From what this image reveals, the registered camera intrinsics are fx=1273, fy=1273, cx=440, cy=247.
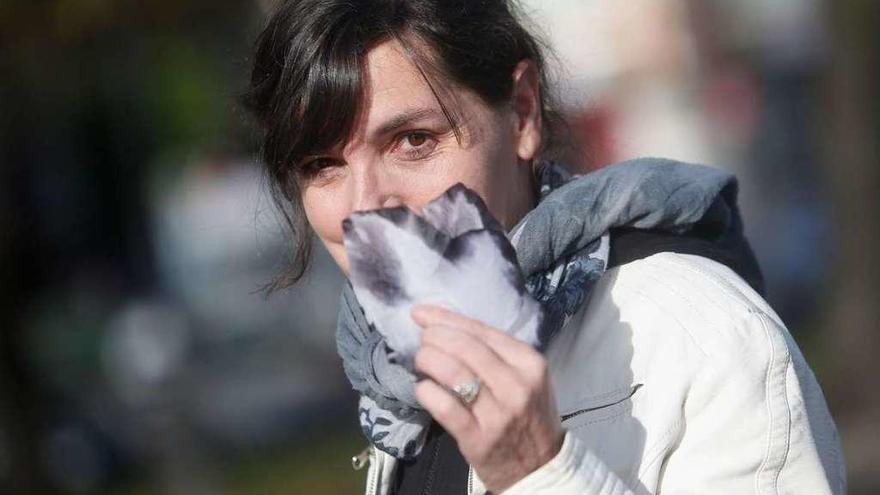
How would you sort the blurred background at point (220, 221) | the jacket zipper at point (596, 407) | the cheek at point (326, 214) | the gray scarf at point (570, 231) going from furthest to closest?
the blurred background at point (220, 221)
the cheek at point (326, 214)
the gray scarf at point (570, 231)
the jacket zipper at point (596, 407)

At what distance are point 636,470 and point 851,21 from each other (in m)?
7.36

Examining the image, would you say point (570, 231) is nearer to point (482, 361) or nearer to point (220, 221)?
point (482, 361)

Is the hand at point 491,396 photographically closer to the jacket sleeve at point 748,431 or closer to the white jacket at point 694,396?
the white jacket at point 694,396

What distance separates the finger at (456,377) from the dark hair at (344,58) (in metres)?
0.61

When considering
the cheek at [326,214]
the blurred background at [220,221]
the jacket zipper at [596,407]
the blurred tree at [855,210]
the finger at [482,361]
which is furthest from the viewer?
the blurred tree at [855,210]

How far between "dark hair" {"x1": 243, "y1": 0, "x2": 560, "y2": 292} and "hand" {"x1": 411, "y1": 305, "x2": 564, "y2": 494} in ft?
1.92

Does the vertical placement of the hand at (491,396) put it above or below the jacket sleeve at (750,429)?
above

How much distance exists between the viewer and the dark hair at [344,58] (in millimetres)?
2104

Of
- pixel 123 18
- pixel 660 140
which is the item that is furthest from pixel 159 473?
pixel 660 140

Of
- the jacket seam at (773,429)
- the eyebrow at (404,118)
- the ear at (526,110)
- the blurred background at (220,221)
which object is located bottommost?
the blurred background at (220,221)

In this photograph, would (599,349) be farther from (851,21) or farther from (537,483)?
(851,21)

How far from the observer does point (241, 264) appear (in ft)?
40.9

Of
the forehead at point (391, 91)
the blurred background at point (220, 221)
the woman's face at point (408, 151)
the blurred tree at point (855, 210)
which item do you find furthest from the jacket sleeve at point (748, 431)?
the blurred tree at point (855, 210)

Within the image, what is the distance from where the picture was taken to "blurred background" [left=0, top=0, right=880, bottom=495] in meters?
8.30
